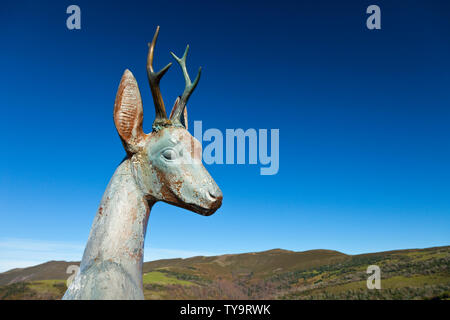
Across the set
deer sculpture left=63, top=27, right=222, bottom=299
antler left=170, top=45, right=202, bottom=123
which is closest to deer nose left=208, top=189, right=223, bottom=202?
deer sculpture left=63, top=27, right=222, bottom=299

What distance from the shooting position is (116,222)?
3.52m

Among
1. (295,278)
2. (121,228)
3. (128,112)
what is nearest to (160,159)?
(128,112)

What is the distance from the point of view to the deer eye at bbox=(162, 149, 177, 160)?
13.1ft

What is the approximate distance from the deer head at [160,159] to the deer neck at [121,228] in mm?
178

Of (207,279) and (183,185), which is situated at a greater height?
(183,185)

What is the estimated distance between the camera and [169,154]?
3.99 m

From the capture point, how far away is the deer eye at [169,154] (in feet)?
13.1

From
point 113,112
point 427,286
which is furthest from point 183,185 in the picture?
point 427,286

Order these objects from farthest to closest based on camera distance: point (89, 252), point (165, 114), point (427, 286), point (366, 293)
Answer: point (366, 293)
point (427, 286)
point (165, 114)
point (89, 252)

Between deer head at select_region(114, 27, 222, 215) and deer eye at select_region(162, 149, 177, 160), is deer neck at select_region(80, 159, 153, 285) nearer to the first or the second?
deer head at select_region(114, 27, 222, 215)

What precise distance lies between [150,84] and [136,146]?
82 cm

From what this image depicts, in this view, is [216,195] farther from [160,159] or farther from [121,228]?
[121,228]

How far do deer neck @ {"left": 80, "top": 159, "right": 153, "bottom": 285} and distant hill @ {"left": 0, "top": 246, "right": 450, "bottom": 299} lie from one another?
12414 millimetres
